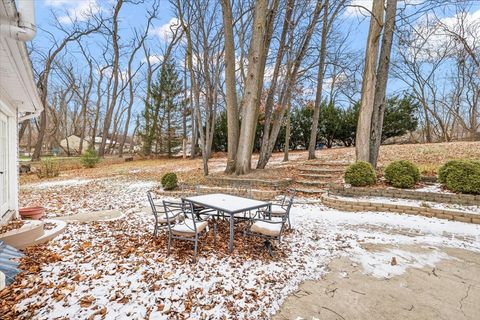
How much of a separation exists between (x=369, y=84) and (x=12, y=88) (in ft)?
27.4

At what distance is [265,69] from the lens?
11242 millimetres

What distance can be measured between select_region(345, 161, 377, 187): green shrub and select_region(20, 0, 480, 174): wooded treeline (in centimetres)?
91

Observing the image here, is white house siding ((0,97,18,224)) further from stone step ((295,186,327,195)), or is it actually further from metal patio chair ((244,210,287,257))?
stone step ((295,186,327,195))

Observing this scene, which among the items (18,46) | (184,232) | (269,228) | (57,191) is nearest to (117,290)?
(184,232)

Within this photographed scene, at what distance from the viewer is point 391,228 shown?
4828mm

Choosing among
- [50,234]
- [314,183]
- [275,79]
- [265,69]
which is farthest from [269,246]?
[265,69]

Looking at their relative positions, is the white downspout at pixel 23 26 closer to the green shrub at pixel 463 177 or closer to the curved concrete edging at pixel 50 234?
the curved concrete edging at pixel 50 234

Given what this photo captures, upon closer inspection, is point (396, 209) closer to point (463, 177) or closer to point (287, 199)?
point (463, 177)

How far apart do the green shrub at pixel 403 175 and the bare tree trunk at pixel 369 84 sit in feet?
3.45

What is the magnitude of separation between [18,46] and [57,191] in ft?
24.2

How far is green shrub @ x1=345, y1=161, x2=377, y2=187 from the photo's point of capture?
6.78 metres

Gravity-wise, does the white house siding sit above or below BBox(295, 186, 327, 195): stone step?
above

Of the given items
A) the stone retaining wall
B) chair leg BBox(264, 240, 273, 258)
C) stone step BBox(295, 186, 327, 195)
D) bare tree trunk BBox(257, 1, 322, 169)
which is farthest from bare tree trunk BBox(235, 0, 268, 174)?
chair leg BBox(264, 240, 273, 258)

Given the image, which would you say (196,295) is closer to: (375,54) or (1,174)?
(1,174)
